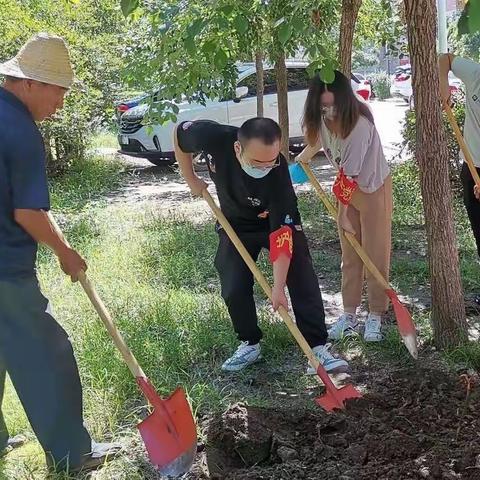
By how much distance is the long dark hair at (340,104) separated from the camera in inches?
140

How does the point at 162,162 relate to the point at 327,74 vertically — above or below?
below

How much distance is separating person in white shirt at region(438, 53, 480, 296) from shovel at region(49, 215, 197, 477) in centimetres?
228

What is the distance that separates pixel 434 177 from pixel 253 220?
938mm

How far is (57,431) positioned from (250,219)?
1403mm

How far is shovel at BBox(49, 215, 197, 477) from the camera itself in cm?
269

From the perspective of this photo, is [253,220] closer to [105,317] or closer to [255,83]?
[105,317]

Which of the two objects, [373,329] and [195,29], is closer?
[195,29]

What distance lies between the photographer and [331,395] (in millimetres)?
3053

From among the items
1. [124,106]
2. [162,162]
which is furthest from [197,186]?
[124,106]

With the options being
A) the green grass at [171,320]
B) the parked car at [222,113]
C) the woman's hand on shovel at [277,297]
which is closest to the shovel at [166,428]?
the green grass at [171,320]

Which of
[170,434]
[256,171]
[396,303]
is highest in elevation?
[256,171]

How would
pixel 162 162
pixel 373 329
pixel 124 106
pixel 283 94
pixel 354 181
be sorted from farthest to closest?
pixel 124 106
pixel 162 162
pixel 283 94
pixel 373 329
pixel 354 181

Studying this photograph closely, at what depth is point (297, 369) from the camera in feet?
12.0

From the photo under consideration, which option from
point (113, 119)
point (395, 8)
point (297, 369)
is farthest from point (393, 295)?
point (113, 119)
